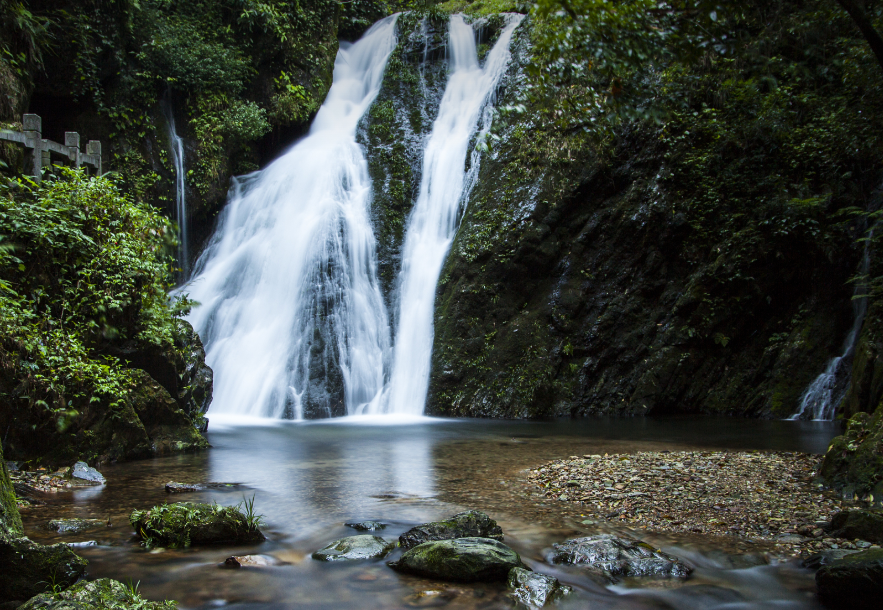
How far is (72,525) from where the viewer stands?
447cm

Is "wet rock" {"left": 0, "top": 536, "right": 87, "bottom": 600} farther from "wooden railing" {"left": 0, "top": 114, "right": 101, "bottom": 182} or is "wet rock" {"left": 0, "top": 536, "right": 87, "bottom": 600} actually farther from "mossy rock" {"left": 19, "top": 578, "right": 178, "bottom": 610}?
"wooden railing" {"left": 0, "top": 114, "right": 101, "bottom": 182}

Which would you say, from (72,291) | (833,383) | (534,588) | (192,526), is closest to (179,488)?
(192,526)

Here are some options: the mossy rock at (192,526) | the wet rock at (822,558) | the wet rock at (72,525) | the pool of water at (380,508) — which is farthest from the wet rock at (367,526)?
the wet rock at (822,558)

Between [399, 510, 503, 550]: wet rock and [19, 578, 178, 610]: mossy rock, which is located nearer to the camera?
[19, 578, 178, 610]: mossy rock

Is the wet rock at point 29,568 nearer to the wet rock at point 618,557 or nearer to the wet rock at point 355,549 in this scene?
the wet rock at point 355,549

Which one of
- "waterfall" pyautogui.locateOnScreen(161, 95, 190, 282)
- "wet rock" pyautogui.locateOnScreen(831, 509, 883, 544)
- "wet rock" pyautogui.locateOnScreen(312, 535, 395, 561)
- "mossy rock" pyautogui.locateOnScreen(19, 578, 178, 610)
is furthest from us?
"waterfall" pyautogui.locateOnScreen(161, 95, 190, 282)

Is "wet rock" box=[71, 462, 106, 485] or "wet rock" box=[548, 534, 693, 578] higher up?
"wet rock" box=[548, 534, 693, 578]

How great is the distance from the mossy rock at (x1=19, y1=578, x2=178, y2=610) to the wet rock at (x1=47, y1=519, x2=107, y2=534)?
1.62 metres

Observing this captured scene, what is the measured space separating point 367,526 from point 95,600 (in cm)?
222

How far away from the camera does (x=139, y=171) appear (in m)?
15.1

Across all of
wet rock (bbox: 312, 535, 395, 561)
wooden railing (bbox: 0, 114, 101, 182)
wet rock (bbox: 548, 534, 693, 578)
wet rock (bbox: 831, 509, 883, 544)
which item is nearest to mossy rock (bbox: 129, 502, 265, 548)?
wet rock (bbox: 312, 535, 395, 561)

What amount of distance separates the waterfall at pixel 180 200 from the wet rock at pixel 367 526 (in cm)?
1257

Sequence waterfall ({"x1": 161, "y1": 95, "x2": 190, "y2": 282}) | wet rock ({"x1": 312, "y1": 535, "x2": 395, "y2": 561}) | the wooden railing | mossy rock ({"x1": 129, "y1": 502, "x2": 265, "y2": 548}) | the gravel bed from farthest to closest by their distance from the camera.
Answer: waterfall ({"x1": 161, "y1": 95, "x2": 190, "y2": 282}) → the wooden railing → the gravel bed → mossy rock ({"x1": 129, "y1": 502, "x2": 265, "y2": 548}) → wet rock ({"x1": 312, "y1": 535, "x2": 395, "y2": 561})

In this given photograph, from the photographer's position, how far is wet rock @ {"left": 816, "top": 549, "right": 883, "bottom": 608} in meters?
3.11
